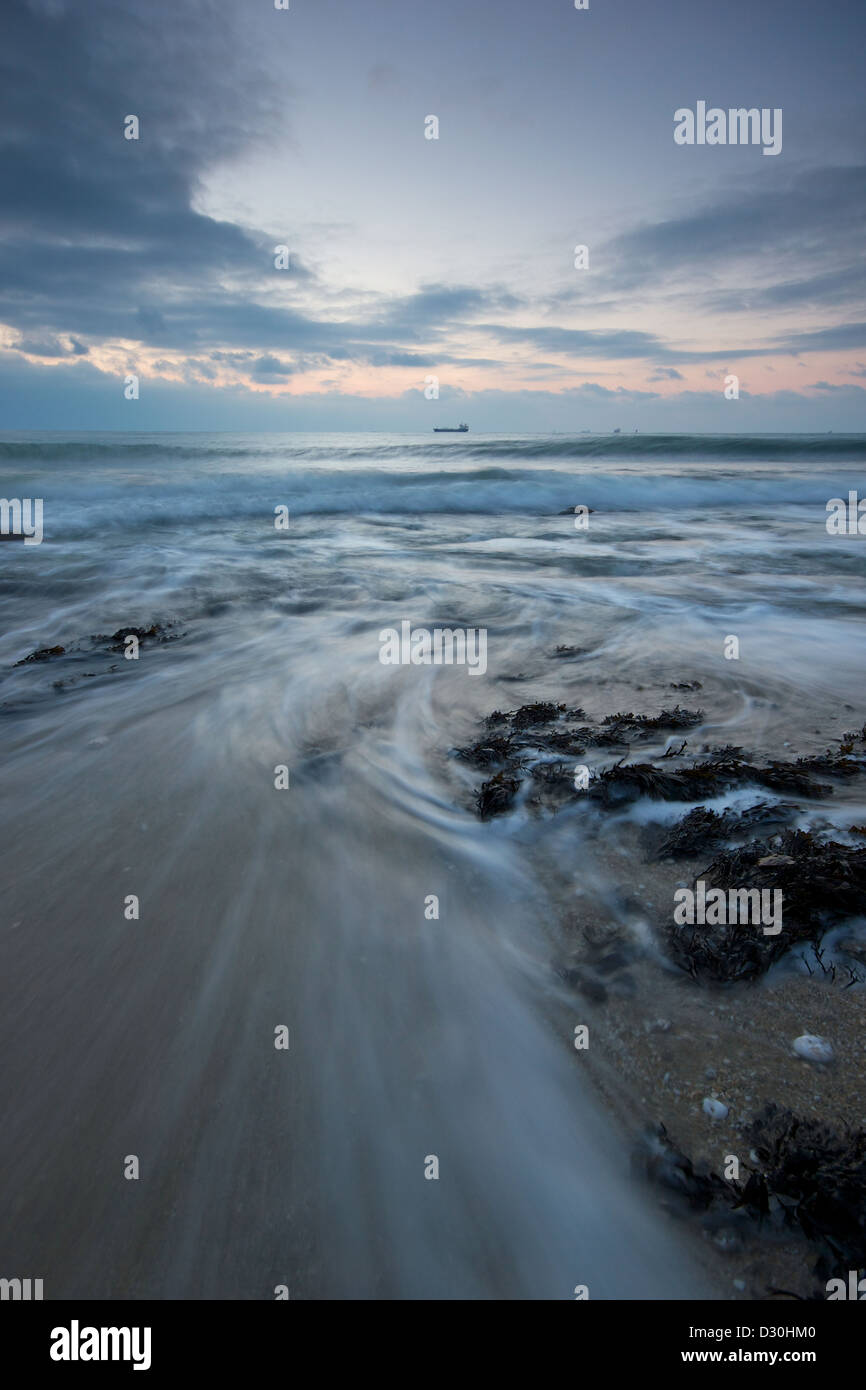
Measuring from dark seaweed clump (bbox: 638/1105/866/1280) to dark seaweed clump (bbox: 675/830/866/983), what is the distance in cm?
56

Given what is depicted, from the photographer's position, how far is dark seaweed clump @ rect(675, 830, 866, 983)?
2260 mm

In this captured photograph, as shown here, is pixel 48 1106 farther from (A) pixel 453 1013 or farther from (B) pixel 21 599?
(B) pixel 21 599

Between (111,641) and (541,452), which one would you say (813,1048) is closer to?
(111,641)

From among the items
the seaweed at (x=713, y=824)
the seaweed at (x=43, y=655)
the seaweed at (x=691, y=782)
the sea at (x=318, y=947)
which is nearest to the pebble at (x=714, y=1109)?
the sea at (x=318, y=947)

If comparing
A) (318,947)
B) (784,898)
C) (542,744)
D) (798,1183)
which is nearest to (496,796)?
(542,744)

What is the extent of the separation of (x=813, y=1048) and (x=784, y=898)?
67cm

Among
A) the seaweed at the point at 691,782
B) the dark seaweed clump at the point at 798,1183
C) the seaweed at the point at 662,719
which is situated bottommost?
the dark seaweed clump at the point at 798,1183

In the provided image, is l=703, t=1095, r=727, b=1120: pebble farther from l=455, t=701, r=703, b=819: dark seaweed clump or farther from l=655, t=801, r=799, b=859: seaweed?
l=455, t=701, r=703, b=819: dark seaweed clump

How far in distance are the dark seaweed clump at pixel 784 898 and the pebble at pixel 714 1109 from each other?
46 cm

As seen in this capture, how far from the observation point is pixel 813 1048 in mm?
1927

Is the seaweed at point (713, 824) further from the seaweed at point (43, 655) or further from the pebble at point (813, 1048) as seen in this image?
the seaweed at point (43, 655)

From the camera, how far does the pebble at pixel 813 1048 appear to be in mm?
1902
